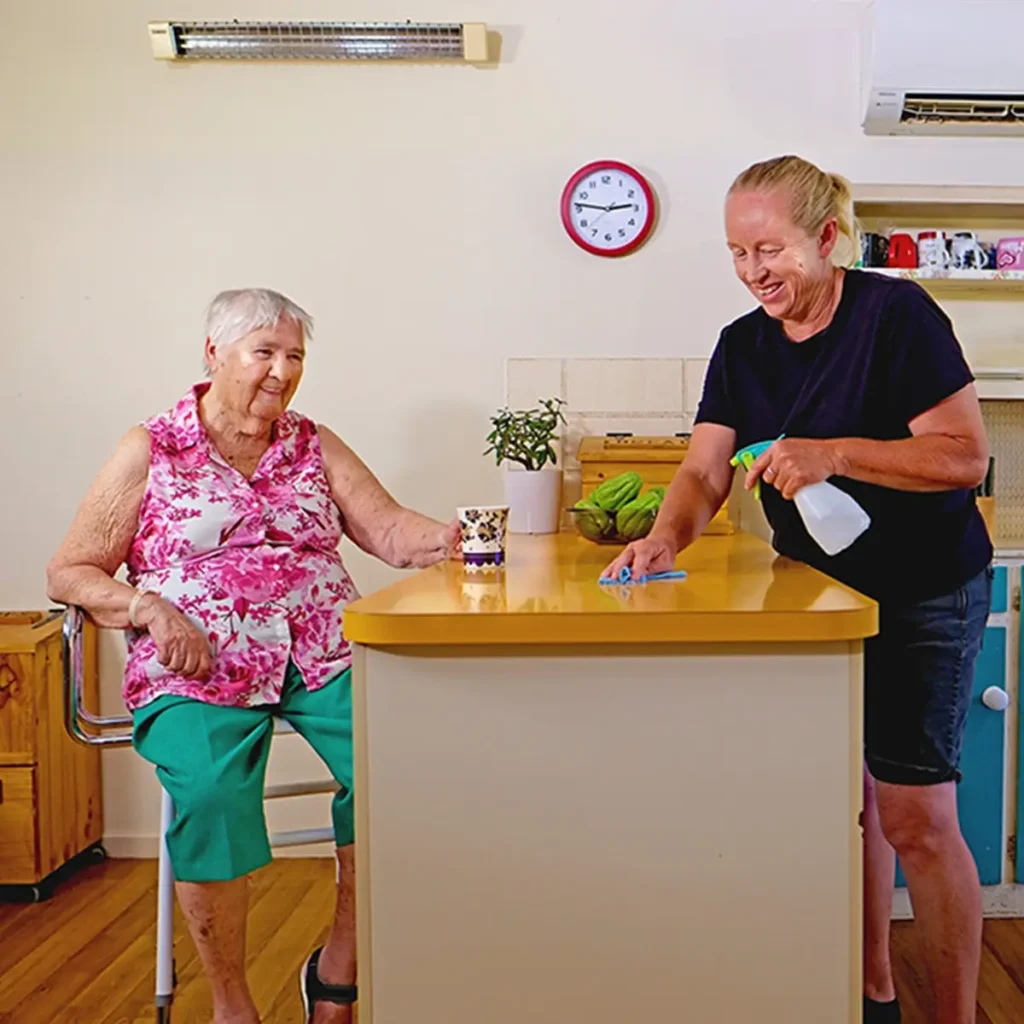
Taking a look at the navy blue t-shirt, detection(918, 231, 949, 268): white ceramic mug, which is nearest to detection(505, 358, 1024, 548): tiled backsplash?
detection(918, 231, 949, 268): white ceramic mug

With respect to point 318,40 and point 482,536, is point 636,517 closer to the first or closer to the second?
point 482,536

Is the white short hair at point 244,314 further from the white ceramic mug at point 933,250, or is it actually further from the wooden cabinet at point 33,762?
the white ceramic mug at point 933,250

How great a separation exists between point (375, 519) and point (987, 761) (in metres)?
1.47

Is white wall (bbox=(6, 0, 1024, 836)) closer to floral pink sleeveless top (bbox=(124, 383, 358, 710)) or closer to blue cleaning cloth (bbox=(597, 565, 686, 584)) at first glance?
floral pink sleeveless top (bbox=(124, 383, 358, 710))

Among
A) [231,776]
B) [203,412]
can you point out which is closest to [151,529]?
[203,412]

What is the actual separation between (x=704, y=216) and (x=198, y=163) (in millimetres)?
1298

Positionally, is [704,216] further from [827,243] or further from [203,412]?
[203,412]

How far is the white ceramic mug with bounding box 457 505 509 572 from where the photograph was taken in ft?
5.84

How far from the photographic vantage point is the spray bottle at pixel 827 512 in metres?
1.52

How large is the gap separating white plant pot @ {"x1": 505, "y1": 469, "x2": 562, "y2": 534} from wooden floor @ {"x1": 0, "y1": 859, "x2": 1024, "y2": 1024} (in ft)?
3.24

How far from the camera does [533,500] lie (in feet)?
8.83

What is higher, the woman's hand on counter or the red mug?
the red mug

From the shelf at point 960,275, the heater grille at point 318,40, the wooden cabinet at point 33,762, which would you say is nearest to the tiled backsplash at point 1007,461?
the shelf at point 960,275

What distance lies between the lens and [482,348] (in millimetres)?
2895
